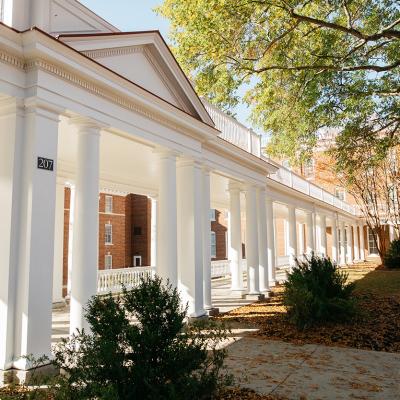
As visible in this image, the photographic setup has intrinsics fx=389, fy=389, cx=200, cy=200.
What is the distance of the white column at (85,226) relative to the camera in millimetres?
6770

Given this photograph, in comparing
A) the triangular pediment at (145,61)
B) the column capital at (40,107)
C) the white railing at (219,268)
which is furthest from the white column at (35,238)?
the white railing at (219,268)

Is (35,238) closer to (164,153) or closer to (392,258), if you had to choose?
(164,153)

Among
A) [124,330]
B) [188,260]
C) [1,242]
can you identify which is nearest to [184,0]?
[188,260]

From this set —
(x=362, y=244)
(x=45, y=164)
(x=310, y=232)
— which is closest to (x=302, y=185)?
(x=310, y=232)

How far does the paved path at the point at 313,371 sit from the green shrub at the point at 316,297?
1494 mm

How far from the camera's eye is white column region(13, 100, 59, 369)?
564cm

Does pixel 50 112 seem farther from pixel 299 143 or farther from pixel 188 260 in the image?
pixel 299 143

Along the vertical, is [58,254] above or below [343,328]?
above

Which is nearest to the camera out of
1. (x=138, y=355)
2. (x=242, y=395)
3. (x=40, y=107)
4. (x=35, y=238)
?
(x=138, y=355)

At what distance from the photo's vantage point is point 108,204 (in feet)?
106

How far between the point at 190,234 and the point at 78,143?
173 inches

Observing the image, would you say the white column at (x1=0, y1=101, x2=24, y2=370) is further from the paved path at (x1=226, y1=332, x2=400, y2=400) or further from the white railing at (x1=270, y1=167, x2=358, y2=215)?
the white railing at (x1=270, y1=167, x2=358, y2=215)

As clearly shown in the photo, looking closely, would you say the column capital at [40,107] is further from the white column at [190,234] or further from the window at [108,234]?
the window at [108,234]

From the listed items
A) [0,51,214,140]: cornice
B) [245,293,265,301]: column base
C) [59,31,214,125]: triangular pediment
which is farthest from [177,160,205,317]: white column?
[245,293,265,301]: column base
